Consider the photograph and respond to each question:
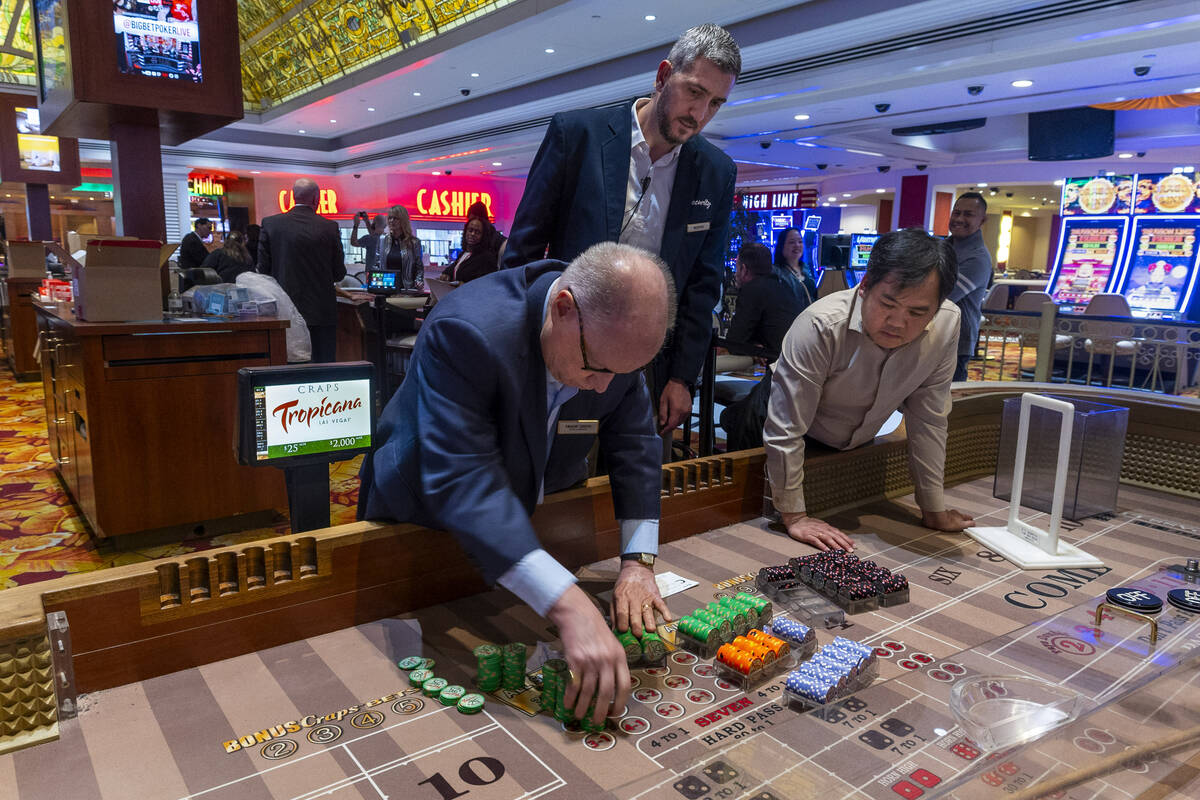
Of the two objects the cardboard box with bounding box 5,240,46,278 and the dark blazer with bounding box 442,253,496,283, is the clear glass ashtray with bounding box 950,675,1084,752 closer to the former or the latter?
the dark blazer with bounding box 442,253,496,283

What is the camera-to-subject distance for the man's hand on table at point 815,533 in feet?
5.53

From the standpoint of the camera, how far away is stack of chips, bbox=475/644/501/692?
43.0 inches

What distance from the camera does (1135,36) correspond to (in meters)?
6.06

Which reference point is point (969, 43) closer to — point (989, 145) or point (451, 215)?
point (989, 145)

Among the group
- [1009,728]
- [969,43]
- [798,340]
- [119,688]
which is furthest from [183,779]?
[969,43]

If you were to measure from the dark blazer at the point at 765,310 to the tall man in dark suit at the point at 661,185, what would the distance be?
2397mm

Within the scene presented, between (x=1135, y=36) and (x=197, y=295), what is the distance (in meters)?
6.77

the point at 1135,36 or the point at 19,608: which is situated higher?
the point at 1135,36

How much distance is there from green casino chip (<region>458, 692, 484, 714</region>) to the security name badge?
522 mm

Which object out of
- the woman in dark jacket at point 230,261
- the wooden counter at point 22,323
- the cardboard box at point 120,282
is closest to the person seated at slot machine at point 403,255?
the woman in dark jacket at point 230,261

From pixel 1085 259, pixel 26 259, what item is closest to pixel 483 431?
pixel 26 259

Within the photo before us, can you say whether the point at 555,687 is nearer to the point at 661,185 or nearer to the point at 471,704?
the point at 471,704

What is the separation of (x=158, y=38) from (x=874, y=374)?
3.49 m

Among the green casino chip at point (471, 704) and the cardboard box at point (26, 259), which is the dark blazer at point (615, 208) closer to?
the green casino chip at point (471, 704)
